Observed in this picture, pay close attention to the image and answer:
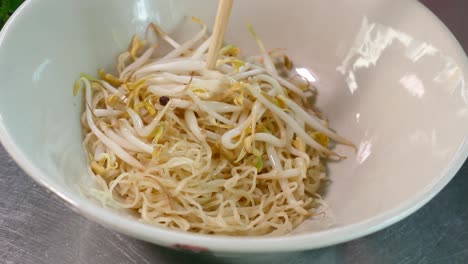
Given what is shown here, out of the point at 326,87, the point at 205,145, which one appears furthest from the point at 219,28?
the point at 326,87

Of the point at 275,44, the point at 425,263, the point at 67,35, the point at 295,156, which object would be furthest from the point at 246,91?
the point at 425,263

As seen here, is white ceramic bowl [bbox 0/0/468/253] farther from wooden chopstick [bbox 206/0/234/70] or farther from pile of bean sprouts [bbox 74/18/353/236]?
wooden chopstick [bbox 206/0/234/70]

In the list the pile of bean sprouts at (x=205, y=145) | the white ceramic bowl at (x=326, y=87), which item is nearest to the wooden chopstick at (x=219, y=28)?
the pile of bean sprouts at (x=205, y=145)

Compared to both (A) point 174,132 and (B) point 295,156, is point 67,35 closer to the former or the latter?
(A) point 174,132

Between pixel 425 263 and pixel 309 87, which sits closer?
pixel 425 263

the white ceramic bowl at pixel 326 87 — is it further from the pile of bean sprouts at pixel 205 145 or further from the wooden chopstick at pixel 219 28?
the wooden chopstick at pixel 219 28

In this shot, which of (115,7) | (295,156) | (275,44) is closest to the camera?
(295,156)

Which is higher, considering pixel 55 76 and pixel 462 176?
pixel 55 76
